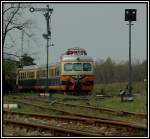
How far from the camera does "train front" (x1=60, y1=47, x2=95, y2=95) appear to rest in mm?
35500

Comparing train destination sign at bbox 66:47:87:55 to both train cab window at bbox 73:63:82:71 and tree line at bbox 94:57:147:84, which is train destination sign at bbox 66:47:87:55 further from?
tree line at bbox 94:57:147:84

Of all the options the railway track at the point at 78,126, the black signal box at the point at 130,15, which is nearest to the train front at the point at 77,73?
the black signal box at the point at 130,15

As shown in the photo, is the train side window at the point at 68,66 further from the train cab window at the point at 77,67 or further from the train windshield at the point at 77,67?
the train cab window at the point at 77,67

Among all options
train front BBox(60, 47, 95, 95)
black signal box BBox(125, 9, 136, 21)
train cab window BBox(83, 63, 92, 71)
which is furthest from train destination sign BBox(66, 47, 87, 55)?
black signal box BBox(125, 9, 136, 21)

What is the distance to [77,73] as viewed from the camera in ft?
118

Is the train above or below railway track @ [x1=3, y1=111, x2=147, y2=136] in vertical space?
above

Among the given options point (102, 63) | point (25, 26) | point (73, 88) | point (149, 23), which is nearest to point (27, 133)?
point (149, 23)

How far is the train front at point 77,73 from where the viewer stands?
116 feet

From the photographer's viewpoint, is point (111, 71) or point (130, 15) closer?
point (130, 15)

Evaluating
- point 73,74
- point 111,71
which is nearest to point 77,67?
point 73,74

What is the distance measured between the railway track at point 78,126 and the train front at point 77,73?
19.5 meters

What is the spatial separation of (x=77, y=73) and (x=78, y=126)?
22770mm

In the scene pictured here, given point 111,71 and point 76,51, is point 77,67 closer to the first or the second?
point 76,51

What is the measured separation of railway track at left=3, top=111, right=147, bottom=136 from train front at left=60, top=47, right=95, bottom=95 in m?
19.5
